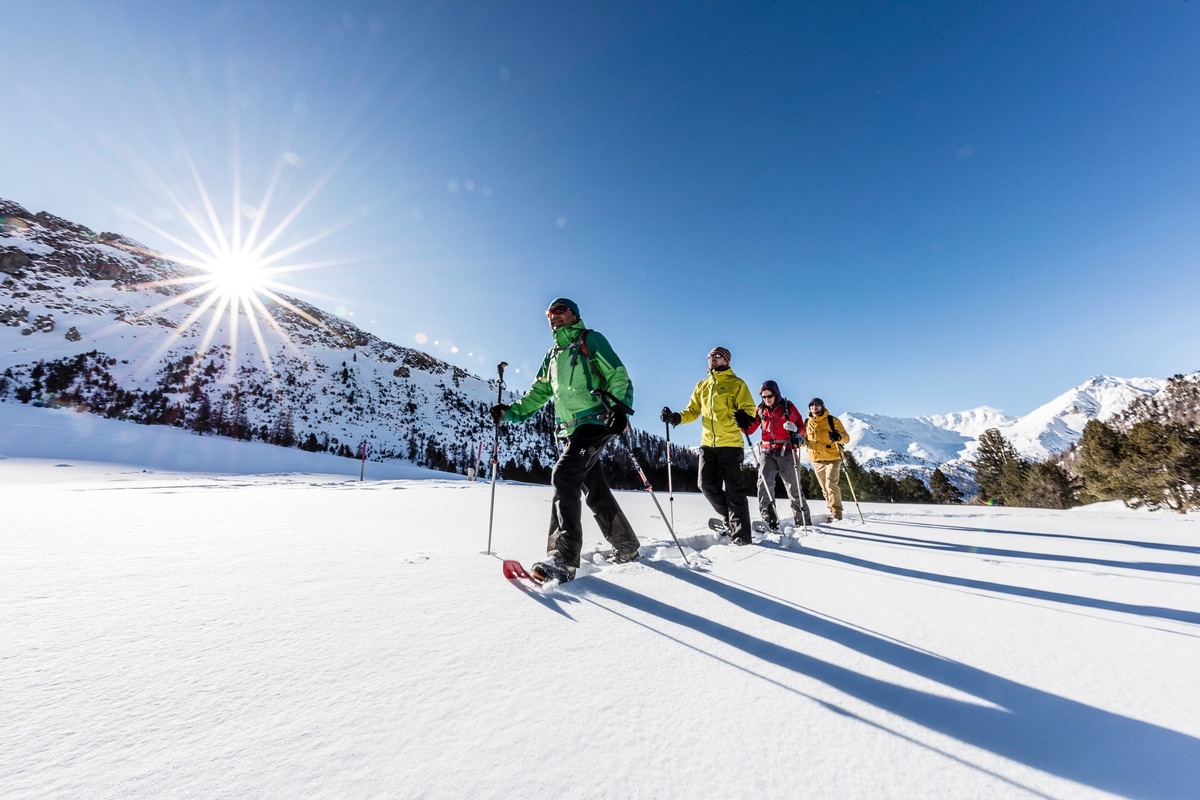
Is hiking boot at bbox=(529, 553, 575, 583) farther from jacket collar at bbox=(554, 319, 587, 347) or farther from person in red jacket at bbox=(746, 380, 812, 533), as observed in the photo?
person in red jacket at bbox=(746, 380, 812, 533)

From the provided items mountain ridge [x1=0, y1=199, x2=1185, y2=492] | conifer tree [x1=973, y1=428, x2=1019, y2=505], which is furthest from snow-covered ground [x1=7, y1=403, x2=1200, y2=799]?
conifer tree [x1=973, y1=428, x2=1019, y2=505]

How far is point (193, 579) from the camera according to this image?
245 cm

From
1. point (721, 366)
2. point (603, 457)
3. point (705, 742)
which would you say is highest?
point (721, 366)

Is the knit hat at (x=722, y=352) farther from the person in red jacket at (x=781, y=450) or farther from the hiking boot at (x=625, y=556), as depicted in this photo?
the hiking boot at (x=625, y=556)

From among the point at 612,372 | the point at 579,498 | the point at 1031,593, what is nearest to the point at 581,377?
the point at 612,372

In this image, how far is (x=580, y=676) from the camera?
5.14 ft

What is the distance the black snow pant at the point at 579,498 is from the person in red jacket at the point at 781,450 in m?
3.28

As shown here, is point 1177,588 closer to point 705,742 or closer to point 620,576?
point 620,576

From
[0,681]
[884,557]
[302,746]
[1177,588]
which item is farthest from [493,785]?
[1177,588]

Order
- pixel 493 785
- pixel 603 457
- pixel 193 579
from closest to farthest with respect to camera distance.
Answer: pixel 493 785
pixel 193 579
pixel 603 457

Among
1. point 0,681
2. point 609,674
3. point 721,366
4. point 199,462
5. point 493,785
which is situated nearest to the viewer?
point 493,785

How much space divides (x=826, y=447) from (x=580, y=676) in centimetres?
670

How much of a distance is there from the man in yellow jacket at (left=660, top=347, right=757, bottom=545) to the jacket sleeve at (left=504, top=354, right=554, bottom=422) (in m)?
1.78

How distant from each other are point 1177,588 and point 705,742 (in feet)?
12.6
